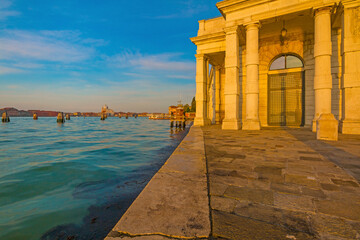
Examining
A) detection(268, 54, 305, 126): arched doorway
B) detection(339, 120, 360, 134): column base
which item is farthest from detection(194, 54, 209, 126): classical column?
detection(339, 120, 360, 134): column base

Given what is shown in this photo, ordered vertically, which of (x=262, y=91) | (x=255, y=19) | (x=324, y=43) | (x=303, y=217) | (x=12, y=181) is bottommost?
(x=12, y=181)

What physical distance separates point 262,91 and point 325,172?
36.3ft

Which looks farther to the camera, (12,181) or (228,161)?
(12,181)

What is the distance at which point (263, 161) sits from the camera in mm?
3367

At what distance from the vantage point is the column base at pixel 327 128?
595cm

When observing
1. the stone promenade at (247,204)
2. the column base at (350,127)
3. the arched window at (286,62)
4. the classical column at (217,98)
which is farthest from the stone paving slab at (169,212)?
the classical column at (217,98)

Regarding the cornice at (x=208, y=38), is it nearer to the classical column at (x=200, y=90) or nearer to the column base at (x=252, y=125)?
the classical column at (x=200, y=90)

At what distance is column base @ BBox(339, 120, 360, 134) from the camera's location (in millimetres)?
7805

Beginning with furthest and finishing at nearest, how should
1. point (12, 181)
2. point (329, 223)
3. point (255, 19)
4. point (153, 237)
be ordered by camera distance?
point (255, 19) → point (12, 181) → point (329, 223) → point (153, 237)

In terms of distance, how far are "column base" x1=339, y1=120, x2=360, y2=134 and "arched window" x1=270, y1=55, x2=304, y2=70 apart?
5520 millimetres

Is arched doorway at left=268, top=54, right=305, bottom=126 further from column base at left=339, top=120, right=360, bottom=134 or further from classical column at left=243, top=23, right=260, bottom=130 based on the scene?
column base at left=339, top=120, right=360, bottom=134

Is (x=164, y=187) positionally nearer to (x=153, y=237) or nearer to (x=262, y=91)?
(x=153, y=237)

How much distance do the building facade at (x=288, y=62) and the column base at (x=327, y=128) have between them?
Answer: 0.09 ft

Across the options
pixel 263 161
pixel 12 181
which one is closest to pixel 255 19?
pixel 263 161
